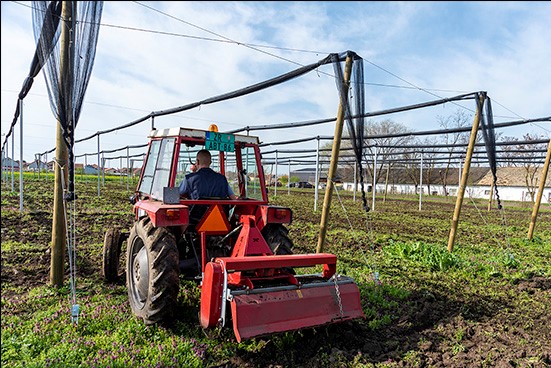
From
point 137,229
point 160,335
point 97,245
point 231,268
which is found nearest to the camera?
point 231,268

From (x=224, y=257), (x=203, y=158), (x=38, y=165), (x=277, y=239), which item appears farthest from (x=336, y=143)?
(x=38, y=165)

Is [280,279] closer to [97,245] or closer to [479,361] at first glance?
[479,361]

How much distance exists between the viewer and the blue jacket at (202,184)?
13.9ft

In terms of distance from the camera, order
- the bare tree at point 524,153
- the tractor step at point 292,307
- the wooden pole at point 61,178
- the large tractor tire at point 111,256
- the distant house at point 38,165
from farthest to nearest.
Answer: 1. the distant house at point 38,165
2. the bare tree at point 524,153
3. the large tractor tire at point 111,256
4. the wooden pole at point 61,178
5. the tractor step at point 292,307

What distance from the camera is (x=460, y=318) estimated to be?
13.3 ft

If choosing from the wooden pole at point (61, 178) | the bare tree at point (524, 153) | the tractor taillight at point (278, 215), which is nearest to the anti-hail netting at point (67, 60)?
the wooden pole at point (61, 178)

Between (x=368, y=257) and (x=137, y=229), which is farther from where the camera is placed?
(x=368, y=257)

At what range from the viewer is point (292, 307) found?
10.4 feet

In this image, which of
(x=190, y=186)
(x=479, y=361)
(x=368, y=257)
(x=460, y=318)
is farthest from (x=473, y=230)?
(x=190, y=186)

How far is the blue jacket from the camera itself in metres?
4.24

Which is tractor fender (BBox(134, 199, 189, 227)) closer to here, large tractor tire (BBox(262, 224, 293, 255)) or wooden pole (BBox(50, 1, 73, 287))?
large tractor tire (BBox(262, 224, 293, 255))

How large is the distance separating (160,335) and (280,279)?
118 cm

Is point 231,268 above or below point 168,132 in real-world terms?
below

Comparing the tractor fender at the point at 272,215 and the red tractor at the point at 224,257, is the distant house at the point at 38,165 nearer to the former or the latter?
the red tractor at the point at 224,257
